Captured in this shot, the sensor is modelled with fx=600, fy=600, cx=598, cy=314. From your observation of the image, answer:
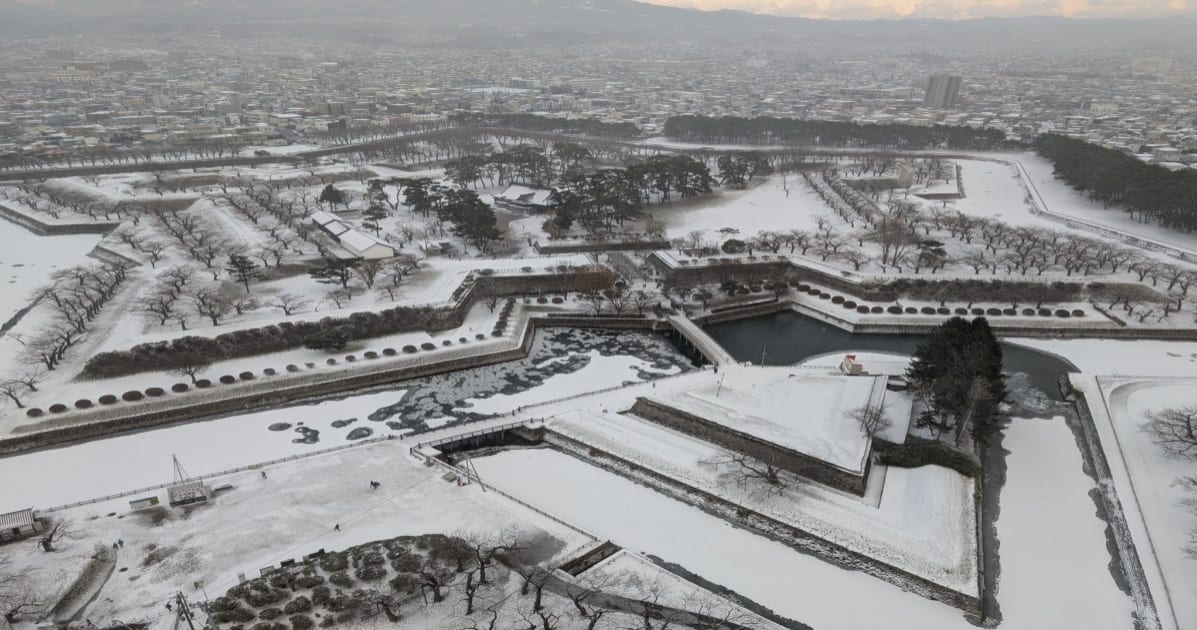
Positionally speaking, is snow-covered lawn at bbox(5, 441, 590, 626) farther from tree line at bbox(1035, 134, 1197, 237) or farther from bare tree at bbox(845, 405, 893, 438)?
tree line at bbox(1035, 134, 1197, 237)

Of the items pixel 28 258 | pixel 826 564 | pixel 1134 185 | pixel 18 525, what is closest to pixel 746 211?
pixel 1134 185

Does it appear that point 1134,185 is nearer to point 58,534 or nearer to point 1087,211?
point 1087,211

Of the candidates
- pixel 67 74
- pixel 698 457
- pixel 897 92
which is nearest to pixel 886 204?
pixel 698 457

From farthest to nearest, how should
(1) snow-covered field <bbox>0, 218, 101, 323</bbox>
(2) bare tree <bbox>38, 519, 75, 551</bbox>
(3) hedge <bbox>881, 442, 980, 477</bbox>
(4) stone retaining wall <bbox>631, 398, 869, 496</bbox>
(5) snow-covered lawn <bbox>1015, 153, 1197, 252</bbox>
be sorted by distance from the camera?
(5) snow-covered lawn <bbox>1015, 153, 1197, 252</bbox> < (1) snow-covered field <bbox>0, 218, 101, 323</bbox> < (3) hedge <bbox>881, 442, 980, 477</bbox> < (4) stone retaining wall <bbox>631, 398, 869, 496</bbox> < (2) bare tree <bbox>38, 519, 75, 551</bbox>

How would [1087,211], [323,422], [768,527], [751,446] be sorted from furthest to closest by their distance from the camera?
[1087,211]
[323,422]
[751,446]
[768,527]

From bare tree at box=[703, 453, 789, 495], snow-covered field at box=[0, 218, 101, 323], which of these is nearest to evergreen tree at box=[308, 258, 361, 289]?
snow-covered field at box=[0, 218, 101, 323]

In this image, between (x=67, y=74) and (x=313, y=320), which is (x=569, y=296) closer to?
(x=313, y=320)
